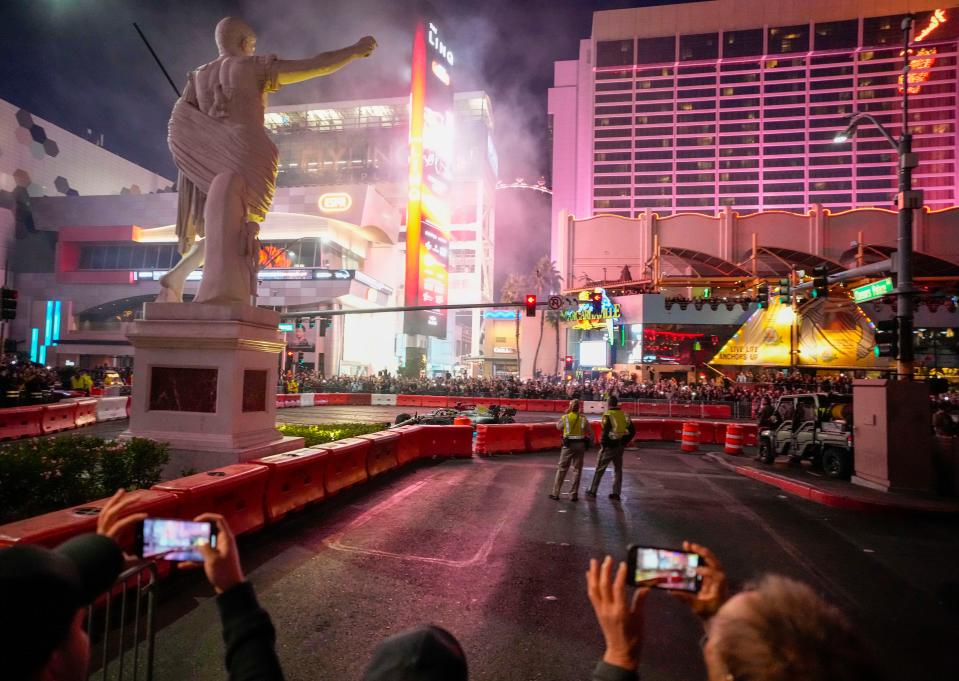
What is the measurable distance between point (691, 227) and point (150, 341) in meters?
54.6

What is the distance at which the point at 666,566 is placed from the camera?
2.00 m

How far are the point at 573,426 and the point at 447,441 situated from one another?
580 centimetres

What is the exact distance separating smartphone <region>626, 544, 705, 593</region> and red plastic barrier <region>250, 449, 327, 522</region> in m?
6.33

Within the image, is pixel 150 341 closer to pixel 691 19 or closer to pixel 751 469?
pixel 751 469

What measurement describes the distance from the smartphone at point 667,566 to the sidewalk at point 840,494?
9771mm

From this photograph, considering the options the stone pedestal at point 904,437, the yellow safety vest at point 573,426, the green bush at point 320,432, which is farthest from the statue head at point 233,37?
the stone pedestal at point 904,437

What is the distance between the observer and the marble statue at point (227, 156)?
29.8 feet

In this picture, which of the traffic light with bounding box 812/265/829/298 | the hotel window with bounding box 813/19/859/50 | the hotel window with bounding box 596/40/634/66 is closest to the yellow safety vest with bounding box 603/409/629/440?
the traffic light with bounding box 812/265/829/298

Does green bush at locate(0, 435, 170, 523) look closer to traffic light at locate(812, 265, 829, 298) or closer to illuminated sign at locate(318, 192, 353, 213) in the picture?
traffic light at locate(812, 265, 829, 298)

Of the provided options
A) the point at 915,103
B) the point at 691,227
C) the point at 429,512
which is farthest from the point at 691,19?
the point at 429,512

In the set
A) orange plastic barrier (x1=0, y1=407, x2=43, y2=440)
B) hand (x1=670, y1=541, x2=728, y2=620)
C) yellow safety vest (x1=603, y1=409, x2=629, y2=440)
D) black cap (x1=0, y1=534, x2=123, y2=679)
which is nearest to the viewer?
black cap (x1=0, y1=534, x2=123, y2=679)

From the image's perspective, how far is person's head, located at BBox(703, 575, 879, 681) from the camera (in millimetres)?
1214

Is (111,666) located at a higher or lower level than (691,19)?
lower

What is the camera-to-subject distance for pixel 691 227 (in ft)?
179
